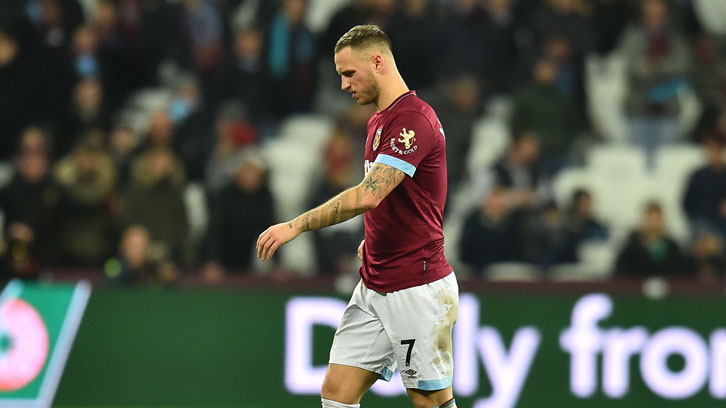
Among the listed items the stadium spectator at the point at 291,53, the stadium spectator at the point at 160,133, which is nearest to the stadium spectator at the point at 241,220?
the stadium spectator at the point at 160,133

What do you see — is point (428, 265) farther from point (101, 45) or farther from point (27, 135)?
point (101, 45)

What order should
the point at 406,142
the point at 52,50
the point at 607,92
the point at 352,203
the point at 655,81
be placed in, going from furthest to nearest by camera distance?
the point at 607,92, the point at 655,81, the point at 52,50, the point at 406,142, the point at 352,203

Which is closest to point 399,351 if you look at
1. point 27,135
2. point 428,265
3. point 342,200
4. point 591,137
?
point 428,265

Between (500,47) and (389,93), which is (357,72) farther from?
(500,47)

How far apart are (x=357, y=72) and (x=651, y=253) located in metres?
5.99

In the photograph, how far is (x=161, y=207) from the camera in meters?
10.5

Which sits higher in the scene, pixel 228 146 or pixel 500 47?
pixel 500 47

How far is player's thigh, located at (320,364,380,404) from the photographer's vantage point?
5.30 metres

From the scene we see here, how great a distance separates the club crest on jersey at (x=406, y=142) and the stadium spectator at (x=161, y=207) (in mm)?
5707

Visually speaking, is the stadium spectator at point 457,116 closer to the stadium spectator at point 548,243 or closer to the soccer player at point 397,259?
the stadium spectator at point 548,243

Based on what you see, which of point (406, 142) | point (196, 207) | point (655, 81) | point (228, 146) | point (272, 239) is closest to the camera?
point (272, 239)

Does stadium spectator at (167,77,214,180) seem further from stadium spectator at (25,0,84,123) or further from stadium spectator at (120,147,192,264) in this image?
stadium spectator at (25,0,84,123)

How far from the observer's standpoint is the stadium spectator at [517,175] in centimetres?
1094

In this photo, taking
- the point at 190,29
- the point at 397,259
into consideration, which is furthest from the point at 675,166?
the point at 397,259
